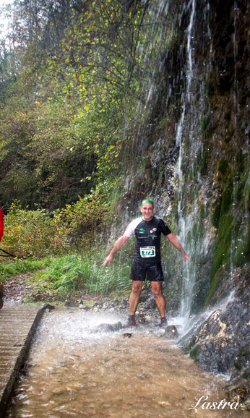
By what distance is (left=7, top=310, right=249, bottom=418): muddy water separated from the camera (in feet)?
8.50

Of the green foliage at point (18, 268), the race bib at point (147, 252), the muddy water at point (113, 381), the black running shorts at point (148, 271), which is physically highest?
the race bib at point (147, 252)

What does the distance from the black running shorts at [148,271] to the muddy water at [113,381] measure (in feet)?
2.93

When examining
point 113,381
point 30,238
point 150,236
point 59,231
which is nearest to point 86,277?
point 150,236

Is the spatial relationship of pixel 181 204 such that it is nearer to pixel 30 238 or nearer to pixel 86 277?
pixel 86 277

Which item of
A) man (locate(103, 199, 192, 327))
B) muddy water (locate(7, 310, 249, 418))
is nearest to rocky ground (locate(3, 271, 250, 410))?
muddy water (locate(7, 310, 249, 418))

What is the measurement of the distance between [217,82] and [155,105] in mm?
2973

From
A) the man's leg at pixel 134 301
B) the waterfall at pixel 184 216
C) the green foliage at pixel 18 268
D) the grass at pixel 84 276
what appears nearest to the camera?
the man's leg at pixel 134 301

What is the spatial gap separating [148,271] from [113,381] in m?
2.14

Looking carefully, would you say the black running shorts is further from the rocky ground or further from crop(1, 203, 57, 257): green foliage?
crop(1, 203, 57, 257): green foliage

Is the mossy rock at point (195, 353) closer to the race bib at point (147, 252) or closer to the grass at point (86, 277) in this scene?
the race bib at point (147, 252)

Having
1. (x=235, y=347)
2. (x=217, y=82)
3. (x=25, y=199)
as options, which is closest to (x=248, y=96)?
(x=217, y=82)

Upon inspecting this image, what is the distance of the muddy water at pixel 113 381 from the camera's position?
2590 millimetres

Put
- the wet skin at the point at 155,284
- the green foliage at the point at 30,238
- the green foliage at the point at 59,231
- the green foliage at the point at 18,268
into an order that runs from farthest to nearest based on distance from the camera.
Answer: the green foliage at the point at 30,238, the green foliage at the point at 59,231, the green foliage at the point at 18,268, the wet skin at the point at 155,284

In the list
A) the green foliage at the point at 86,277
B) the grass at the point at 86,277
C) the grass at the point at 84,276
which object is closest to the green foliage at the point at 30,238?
the grass at the point at 84,276
